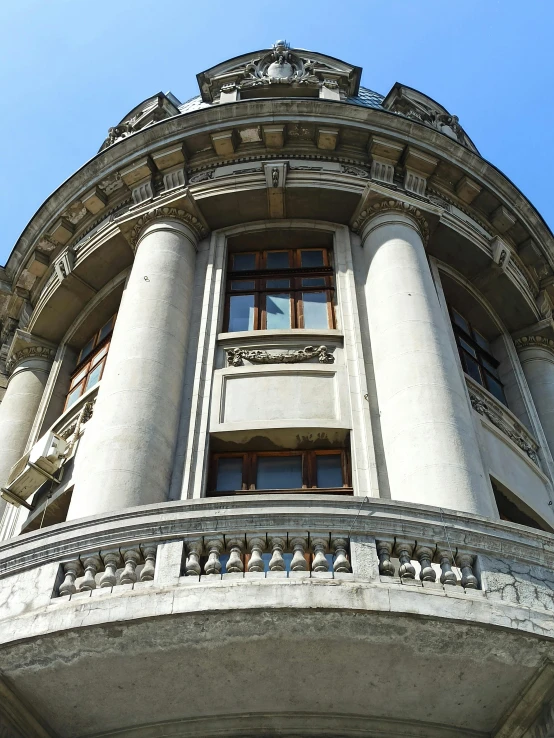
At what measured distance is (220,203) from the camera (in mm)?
17453

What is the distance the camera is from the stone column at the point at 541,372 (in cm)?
1761

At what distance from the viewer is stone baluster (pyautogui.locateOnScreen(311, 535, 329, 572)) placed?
7.98 m

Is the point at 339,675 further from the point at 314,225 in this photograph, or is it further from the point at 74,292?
the point at 74,292

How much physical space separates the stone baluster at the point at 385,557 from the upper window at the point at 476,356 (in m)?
8.93

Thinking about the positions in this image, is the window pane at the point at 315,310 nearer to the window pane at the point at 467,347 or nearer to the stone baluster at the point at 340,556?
the window pane at the point at 467,347

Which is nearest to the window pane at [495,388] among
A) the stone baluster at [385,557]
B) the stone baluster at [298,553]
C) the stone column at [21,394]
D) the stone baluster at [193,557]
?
the stone column at [21,394]

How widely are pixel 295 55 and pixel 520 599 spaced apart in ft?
60.5

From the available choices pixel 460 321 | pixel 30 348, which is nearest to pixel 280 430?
pixel 460 321

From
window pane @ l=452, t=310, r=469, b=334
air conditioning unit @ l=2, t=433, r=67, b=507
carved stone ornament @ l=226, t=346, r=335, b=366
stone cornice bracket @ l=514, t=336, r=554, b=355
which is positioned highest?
stone cornice bracket @ l=514, t=336, r=554, b=355

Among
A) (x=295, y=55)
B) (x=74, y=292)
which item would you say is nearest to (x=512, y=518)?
(x=74, y=292)

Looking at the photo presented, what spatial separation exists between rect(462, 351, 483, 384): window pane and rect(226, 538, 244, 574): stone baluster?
9569 mm

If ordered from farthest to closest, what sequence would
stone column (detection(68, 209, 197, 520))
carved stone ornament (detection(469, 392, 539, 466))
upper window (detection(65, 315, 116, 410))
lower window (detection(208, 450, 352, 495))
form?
upper window (detection(65, 315, 116, 410)) → carved stone ornament (detection(469, 392, 539, 466)) → lower window (detection(208, 450, 352, 495)) → stone column (detection(68, 209, 197, 520))

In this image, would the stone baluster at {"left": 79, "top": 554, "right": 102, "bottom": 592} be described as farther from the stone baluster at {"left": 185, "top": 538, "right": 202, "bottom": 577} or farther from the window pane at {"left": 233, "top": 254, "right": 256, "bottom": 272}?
the window pane at {"left": 233, "top": 254, "right": 256, "bottom": 272}

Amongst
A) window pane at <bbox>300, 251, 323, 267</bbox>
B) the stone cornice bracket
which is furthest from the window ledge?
the stone cornice bracket
